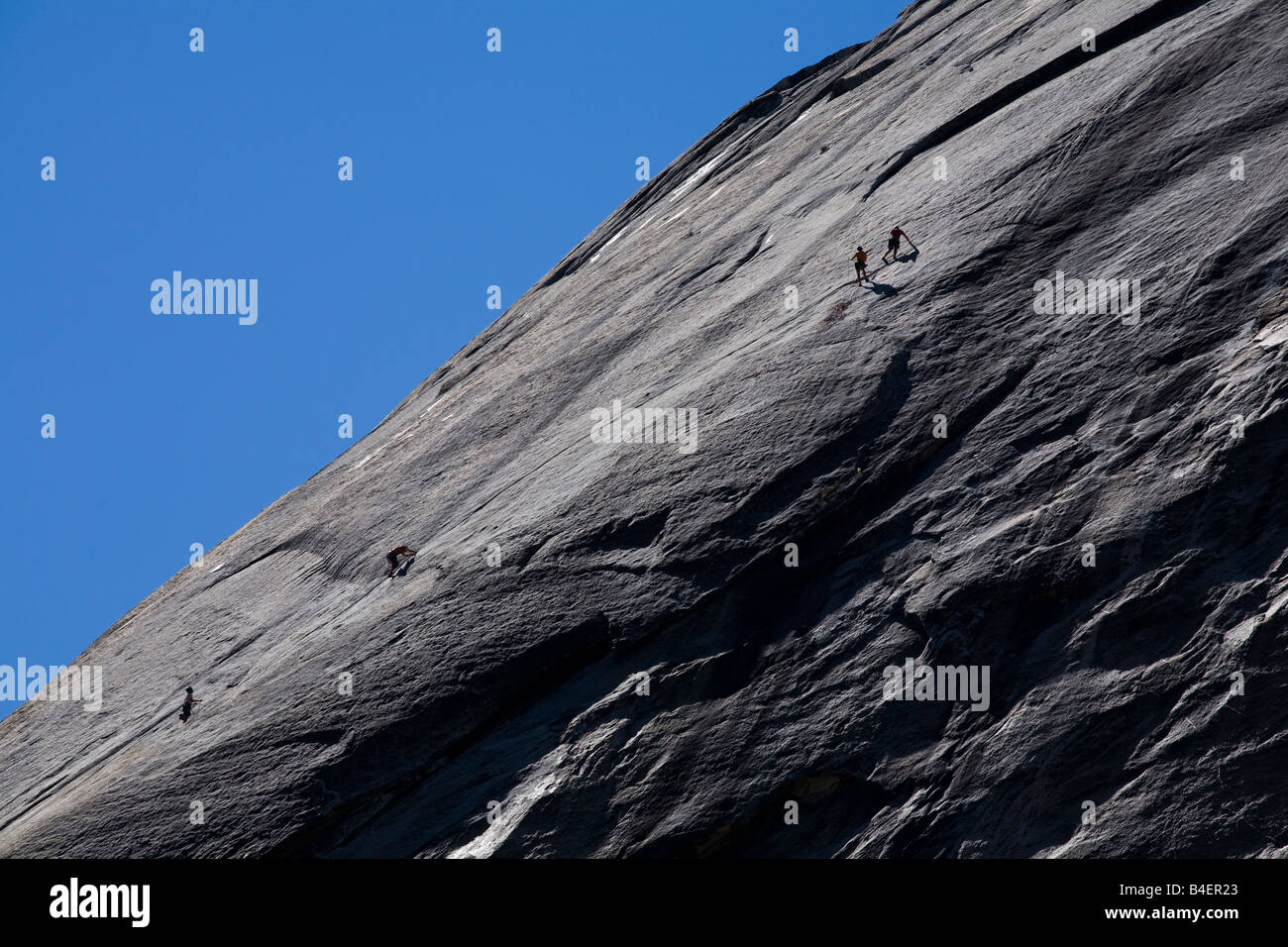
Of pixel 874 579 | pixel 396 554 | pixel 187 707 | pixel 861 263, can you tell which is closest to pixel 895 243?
pixel 861 263

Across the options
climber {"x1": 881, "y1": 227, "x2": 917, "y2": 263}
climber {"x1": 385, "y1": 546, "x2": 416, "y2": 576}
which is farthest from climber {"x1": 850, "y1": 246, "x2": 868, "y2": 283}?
climber {"x1": 385, "y1": 546, "x2": 416, "y2": 576}

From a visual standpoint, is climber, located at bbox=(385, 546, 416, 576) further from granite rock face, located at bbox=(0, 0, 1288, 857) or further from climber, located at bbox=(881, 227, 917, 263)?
climber, located at bbox=(881, 227, 917, 263)

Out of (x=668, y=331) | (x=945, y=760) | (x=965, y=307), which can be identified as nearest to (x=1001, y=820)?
(x=945, y=760)

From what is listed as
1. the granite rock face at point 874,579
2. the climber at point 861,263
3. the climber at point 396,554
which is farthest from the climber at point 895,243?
the climber at point 396,554

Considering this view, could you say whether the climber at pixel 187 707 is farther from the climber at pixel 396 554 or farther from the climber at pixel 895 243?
the climber at pixel 895 243

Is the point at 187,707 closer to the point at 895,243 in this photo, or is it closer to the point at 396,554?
the point at 396,554

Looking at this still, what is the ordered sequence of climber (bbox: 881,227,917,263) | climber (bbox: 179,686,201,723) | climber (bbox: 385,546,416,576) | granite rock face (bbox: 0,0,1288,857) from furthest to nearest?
1. climber (bbox: 385,546,416,576)
2. climber (bbox: 881,227,917,263)
3. climber (bbox: 179,686,201,723)
4. granite rock face (bbox: 0,0,1288,857)

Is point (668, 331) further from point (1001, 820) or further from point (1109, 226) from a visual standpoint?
point (1001, 820)

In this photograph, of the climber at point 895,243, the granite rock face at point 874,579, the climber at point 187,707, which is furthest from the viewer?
the climber at point 895,243

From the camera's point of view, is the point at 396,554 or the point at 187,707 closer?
the point at 187,707
